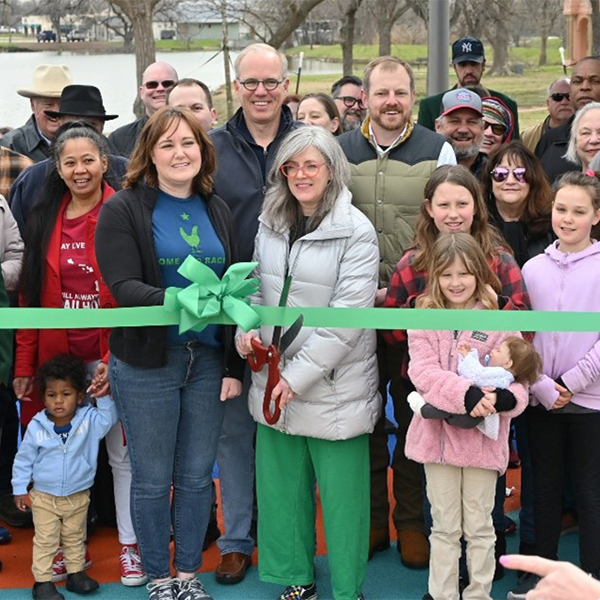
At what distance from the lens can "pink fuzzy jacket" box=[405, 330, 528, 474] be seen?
4059mm

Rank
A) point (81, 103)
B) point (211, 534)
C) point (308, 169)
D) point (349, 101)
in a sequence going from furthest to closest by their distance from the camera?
point (349, 101) < point (81, 103) < point (211, 534) < point (308, 169)

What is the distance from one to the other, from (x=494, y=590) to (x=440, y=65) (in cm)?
571

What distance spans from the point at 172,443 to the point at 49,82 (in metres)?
2.96

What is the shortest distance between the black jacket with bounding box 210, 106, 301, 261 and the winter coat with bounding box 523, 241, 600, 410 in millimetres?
1239

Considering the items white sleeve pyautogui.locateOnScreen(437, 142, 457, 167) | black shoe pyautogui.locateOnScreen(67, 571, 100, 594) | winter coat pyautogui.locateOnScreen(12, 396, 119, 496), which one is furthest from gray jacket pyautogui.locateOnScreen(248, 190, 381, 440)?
black shoe pyautogui.locateOnScreen(67, 571, 100, 594)

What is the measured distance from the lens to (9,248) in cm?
484

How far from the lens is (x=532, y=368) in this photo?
13.4 ft

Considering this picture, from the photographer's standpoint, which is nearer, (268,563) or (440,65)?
(268,563)

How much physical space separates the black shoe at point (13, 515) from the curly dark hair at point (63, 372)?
0.93 m

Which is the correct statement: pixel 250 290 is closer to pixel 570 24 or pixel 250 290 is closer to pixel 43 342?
pixel 43 342

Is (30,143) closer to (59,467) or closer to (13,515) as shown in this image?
(13,515)

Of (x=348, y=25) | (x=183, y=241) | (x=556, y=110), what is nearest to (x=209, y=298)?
(x=183, y=241)

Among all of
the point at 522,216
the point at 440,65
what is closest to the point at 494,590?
the point at 522,216

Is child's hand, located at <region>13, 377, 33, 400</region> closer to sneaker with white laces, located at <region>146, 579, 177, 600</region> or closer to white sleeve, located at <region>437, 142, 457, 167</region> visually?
sneaker with white laces, located at <region>146, 579, 177, 600</region>
